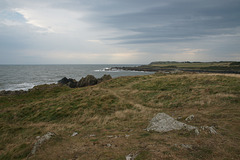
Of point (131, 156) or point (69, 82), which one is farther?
point (69, 82)

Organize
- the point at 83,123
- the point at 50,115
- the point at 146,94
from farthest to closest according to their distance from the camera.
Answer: the point at 146,94, the point at 50,115, the point at 83,123

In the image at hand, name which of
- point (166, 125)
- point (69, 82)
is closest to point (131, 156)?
point (166, 125)

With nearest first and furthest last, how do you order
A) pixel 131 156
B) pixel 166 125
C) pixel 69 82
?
pixel 131 156 → pixel 166 125 → pixel 69 82

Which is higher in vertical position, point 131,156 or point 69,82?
point 131,156

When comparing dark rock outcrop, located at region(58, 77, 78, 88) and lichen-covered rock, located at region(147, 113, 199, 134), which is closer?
lichen-covered rock, located at region(147, 113, 199, 134)

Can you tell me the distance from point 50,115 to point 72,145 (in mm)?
11189

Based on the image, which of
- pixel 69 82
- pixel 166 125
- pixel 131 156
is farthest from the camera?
pixel 69 82

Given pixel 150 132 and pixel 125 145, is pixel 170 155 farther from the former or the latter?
pixel 150 132

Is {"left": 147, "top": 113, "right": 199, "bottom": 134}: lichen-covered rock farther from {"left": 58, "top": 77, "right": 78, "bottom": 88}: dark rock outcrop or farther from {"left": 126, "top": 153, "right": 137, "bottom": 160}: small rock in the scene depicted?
{"left": 58, "top": 77, "right": 78, "bottom": 88}: dark rock outcrop

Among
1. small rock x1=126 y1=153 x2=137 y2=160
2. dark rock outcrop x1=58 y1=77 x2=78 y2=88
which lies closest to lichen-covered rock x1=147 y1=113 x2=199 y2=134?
small rock x1=126 y1=153 x2=137 y2=160

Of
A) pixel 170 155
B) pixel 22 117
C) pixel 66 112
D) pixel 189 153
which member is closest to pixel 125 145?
pixel 170 155

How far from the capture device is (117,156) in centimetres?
679

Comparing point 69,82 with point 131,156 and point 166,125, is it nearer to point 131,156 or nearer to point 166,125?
point 166,125

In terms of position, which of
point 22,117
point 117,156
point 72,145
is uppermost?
point 117,156
